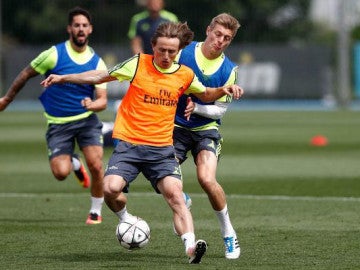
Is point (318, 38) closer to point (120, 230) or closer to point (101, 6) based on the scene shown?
point (101, 6)

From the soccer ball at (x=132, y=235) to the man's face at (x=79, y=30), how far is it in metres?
3.58

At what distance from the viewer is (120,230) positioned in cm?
995

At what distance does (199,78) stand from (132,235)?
5.70 feet

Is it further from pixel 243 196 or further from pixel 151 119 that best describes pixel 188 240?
pixel 243 196

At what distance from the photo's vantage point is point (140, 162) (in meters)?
9.97

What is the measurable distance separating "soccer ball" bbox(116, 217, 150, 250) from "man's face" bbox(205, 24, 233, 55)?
70.2 inches

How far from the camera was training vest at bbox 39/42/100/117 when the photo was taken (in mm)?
13000

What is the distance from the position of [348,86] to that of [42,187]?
27.1 meters

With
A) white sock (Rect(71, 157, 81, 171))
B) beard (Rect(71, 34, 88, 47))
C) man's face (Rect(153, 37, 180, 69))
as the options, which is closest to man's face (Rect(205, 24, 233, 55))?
man's face (Rect(153, 37, 180, 69))

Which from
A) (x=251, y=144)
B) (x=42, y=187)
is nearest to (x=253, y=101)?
(x=251, y=144)

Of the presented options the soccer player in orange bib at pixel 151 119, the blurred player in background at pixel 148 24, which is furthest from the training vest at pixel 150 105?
the blurred player in background at pixel 148 24

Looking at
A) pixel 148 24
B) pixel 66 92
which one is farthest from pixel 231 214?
pixel 148 24

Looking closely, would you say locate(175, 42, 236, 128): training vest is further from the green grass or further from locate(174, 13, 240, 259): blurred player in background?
the green grass

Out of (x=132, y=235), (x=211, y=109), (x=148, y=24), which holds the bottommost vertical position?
(x=148, y=24)
